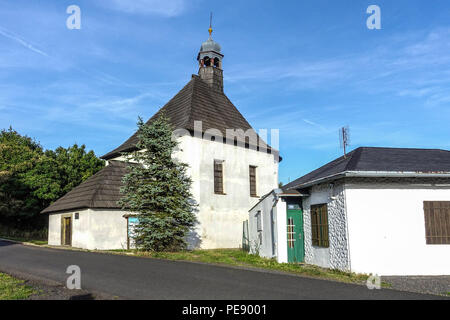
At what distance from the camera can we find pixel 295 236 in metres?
14.2

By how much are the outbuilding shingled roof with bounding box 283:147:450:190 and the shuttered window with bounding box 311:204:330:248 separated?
102 cm

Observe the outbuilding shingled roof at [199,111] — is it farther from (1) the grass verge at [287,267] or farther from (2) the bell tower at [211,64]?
(1) the grass verge at [287,267]

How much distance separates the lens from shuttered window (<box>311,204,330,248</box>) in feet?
41.8

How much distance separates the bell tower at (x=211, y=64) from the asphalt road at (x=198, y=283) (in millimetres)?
18839

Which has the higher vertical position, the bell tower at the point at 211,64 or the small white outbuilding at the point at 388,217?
the bell tower at the point at 211,64

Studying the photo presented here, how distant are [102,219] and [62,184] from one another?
17.7 meters

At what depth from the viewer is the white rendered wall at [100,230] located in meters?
20.0

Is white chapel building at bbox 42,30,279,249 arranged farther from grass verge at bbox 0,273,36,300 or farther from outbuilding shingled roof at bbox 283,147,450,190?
grass verge at bbox 0,273,36,300

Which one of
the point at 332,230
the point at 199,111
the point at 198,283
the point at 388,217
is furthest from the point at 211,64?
the point at 198,283

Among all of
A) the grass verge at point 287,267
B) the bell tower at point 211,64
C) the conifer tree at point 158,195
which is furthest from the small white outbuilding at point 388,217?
the bell tower at point 211,64

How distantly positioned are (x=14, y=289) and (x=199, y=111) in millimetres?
17176


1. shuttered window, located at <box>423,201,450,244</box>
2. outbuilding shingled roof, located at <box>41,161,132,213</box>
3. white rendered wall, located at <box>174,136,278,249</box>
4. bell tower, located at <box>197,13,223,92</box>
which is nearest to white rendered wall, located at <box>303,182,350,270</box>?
shuttered window, located at <box>423,201,450,244</box>
